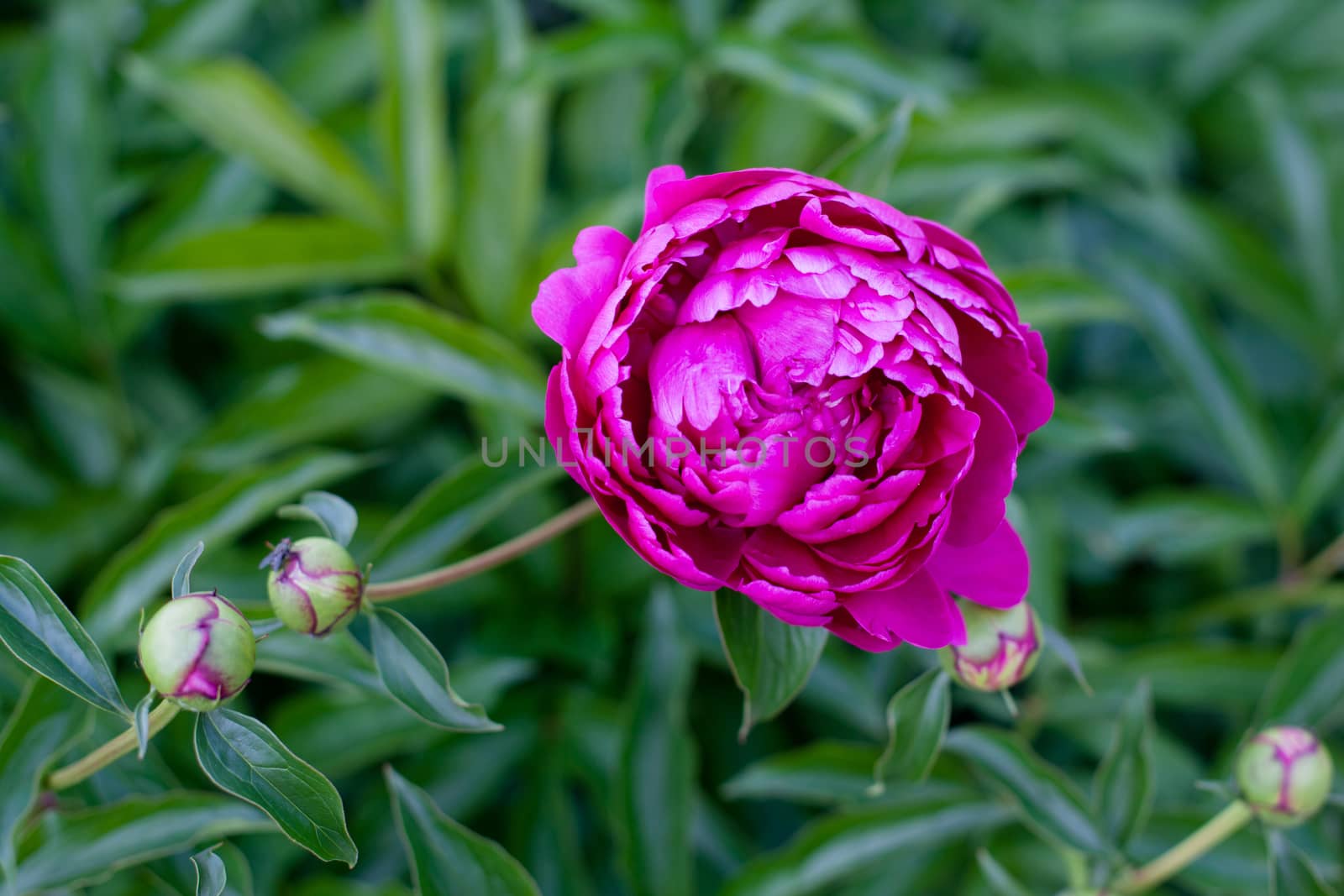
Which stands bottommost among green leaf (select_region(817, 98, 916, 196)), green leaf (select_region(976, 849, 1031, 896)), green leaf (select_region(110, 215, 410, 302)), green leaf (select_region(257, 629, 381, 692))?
green leaf (select_region(976, 849, 1031, 896))

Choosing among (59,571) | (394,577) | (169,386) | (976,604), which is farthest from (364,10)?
(976,604)

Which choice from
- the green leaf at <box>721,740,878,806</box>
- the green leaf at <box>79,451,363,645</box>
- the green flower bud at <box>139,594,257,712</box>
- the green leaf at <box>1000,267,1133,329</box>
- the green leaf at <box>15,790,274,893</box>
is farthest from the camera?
the green leaf at <box>1000,267,1133,329</box>

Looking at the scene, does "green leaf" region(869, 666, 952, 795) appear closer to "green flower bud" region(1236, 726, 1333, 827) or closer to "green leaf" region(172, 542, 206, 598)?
"green flower bud" region(1236, 726, 1333, 827)

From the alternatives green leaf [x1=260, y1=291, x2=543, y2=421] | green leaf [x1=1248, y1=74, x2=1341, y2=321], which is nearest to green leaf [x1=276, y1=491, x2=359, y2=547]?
green leaf [x1=260, y1=291, x2=543, y2=421]

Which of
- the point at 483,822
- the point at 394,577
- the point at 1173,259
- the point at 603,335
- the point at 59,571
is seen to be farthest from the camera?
the point at 1173,259

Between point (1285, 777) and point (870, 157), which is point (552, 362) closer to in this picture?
point (870, 157)

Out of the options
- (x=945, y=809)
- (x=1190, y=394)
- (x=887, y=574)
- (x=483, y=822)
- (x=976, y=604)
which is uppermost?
(x=887, y=574)

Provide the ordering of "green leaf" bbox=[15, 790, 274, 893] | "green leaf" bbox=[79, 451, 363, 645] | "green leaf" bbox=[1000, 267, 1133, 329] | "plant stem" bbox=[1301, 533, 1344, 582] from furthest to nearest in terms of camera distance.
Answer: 1. "plant stem" bbox=[1301, 533, 1344, 582]
2. "green leaf" bbox=[1000, 267, 1133, 329]
3. "green leaf" bbox=[79, 451, 363, 645]
4. "green leaf" bbox=[15, 790, 274, 893]

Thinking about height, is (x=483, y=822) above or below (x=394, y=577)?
below

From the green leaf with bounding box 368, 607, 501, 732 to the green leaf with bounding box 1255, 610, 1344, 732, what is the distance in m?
0.86

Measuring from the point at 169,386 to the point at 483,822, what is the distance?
0.73 m

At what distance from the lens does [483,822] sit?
4.59 feet

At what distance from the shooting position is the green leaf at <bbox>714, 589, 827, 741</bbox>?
0.80 meters

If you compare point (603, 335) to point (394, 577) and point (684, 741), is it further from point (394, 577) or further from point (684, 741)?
point (684, 741)
